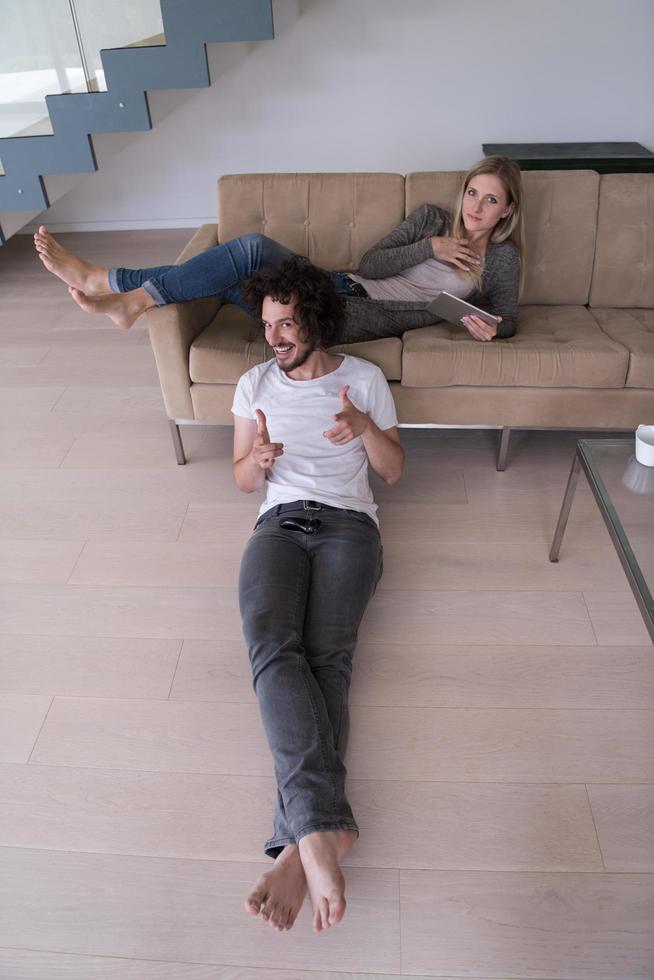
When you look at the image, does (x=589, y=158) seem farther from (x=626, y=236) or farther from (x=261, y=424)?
(x=261, y=424)

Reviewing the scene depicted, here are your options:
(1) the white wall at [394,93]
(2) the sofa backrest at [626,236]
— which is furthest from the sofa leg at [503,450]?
(1) the white wall at [394,93]

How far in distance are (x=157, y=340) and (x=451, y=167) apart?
2613mm

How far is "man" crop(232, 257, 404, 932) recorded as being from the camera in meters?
1.17

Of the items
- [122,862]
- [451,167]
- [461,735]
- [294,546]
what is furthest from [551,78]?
[122,862]

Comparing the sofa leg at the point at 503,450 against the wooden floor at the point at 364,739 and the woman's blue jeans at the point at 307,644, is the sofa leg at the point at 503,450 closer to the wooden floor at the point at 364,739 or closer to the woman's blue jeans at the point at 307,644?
the wooden floor at the point at 364,739

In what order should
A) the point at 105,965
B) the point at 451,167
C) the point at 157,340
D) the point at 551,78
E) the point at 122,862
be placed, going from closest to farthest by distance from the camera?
the point at 105,965, the point at 122,862, the point at 157,340, the point at 551,78, the point at 451,167

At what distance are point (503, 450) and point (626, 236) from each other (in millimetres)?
841

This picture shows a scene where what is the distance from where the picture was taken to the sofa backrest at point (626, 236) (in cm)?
224

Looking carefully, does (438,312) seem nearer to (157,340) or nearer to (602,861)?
(157,340)

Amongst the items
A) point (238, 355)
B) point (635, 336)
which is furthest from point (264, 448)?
point (635, 336)

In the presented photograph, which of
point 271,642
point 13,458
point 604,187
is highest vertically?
point 604,187

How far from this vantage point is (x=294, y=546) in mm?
1582

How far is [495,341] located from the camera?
6.85ft

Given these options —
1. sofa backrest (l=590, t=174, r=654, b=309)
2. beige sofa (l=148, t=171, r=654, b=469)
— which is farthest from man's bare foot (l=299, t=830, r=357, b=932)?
sofa backrest (l=590, t=174, r=654, b=309)
